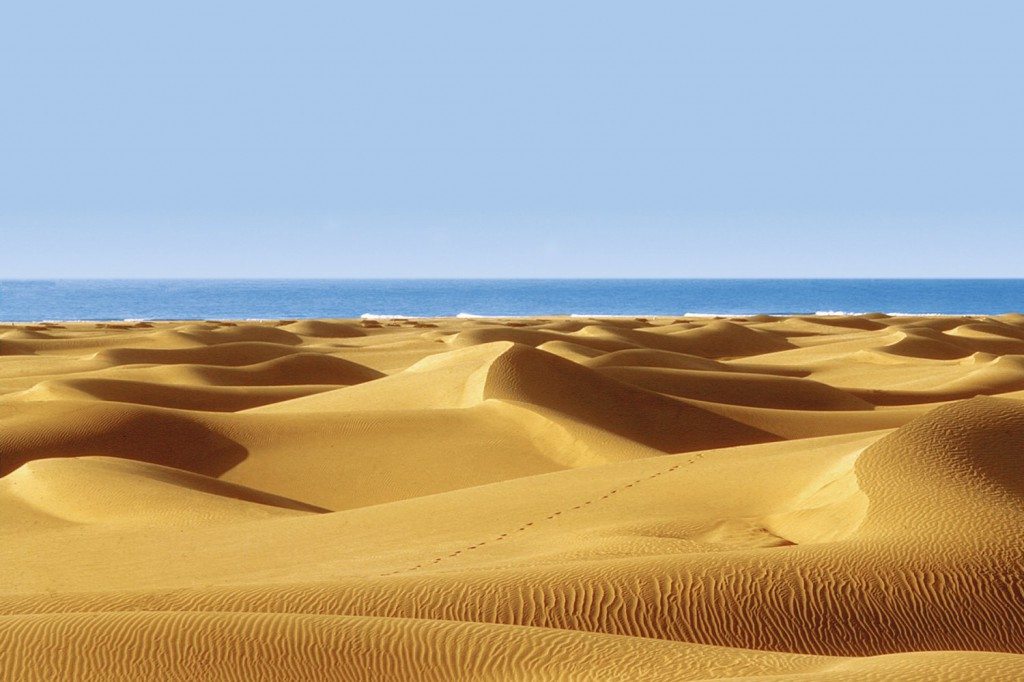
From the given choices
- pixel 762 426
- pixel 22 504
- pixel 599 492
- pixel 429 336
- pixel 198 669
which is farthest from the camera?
pixel 429 336

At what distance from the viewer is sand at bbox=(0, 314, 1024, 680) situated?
14.7 ft

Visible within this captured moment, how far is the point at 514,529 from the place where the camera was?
331 inches

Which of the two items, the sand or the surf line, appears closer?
the sand

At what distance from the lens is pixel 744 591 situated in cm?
566

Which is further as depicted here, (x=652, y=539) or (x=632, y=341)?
(x=632, y=341)

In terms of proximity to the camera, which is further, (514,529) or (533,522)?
(533,522)

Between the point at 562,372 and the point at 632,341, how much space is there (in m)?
13.7

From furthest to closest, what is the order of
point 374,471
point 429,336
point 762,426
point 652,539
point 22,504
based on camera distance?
point 429,336
point 762,426
point 374,471
point 22,504
point 652,539

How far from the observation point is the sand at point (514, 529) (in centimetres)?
448

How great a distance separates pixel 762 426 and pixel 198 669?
1209cm

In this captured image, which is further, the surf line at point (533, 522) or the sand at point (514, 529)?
the surf line at point (533, 522)

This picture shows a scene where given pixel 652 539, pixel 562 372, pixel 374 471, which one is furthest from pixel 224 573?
pixel 562 372

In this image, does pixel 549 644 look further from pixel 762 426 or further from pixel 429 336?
pixel 429 336

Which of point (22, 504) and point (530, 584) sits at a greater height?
point (530, 584)
